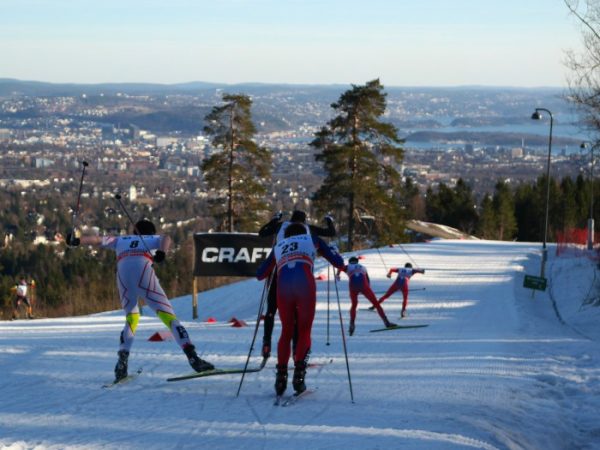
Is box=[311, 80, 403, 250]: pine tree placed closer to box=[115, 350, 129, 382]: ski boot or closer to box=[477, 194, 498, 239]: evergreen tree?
box=[477, 194, 498, 239]: evergreen tree

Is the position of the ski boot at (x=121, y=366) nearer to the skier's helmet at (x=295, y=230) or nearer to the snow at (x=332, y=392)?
the snow at (x=332, y=392)

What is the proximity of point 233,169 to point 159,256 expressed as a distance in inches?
1473

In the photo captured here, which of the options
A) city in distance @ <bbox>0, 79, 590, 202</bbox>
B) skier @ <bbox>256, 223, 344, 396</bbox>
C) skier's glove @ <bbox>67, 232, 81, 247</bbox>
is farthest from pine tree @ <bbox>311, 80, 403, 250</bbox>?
city in distance @ <bbox>0, 79, 590, 202</bbox>

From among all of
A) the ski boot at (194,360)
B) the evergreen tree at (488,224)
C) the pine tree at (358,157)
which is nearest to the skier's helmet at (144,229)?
the ski boot at (194,360)

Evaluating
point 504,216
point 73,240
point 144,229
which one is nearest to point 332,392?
point 144,229

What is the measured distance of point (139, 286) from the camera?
9398 mm

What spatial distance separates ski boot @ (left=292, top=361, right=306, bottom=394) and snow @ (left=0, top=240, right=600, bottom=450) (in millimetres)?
158

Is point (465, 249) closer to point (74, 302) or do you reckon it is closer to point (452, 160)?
point (74, 302)

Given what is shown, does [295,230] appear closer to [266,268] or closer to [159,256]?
[266,268]

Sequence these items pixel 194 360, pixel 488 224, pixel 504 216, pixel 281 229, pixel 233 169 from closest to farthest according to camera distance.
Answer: pixel 281 229 → pixel 194 360 → pixel 233 169 → pixel 488 224 → pixel 504 216

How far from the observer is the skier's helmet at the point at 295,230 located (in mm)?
8961

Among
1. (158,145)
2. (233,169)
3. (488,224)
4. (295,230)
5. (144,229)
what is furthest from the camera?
(158,145)

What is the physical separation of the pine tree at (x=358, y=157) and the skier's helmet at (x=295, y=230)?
1498 inches

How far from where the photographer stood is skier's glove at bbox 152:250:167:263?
9445mm
